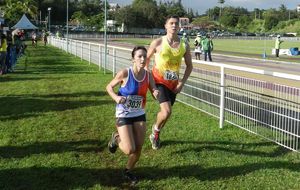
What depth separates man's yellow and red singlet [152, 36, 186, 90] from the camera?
6.89m

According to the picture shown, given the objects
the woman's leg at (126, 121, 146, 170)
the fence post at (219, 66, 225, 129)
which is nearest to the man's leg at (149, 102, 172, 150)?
the woman's leg at (126, 121, 146, 170)

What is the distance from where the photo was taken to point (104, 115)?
33.3 ft

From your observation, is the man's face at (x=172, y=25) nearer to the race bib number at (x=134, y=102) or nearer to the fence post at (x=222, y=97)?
the race bib number at (x=134, y=102)

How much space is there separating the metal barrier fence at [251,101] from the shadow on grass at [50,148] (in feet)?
8.65

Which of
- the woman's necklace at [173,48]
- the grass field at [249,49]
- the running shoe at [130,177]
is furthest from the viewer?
the grass field at [249,49]

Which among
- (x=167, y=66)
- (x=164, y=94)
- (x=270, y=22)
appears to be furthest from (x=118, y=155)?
(x=270, y=22)

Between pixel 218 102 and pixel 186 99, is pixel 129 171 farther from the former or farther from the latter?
pixel 186 99

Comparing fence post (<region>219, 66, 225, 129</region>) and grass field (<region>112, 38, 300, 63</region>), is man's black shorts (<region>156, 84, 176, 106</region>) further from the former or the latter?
grass field (<region>112, 38, 300, 63</region>)

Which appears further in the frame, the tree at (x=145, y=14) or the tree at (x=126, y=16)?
the tree at (x=145, y=14)

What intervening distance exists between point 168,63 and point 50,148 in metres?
2.31

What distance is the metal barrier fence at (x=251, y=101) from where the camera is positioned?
7035 mm

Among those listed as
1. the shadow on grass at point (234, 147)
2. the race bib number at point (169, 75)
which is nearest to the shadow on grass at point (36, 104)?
the shadow on grass at point (234, 147)

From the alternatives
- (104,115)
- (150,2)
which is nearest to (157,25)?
(150,2)

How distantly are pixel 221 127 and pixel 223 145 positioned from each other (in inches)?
52.9
